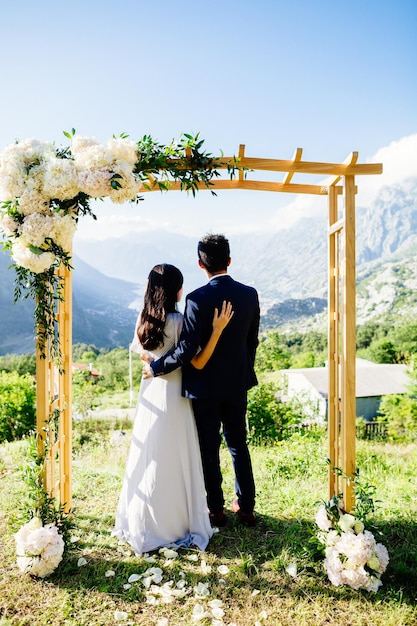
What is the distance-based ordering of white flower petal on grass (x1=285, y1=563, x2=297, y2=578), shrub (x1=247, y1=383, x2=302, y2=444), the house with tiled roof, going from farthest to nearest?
the house with tiled roof < shrub (x1=247, y1=383, x2=302, y2=444) < white flower petal on grass (x1=285, y1=563, x2=297, y2=578)

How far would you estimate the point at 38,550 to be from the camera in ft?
8.56

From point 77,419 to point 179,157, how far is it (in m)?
7.55

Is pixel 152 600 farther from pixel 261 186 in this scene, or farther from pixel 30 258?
pixel 261 186

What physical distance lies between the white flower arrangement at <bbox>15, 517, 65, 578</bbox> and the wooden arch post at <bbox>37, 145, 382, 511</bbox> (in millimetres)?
262

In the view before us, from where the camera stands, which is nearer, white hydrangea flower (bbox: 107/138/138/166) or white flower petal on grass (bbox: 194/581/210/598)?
white flower petal on grass (bbox: 194/581/210/598)

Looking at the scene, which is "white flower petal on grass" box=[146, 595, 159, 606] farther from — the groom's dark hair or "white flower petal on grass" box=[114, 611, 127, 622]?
the groom's dark hair

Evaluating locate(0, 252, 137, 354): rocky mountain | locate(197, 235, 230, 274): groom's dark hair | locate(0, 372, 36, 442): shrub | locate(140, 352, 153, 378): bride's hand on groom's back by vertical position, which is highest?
locate(0, 252, 137, 354): rocky mountain

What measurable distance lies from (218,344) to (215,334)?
0.10m

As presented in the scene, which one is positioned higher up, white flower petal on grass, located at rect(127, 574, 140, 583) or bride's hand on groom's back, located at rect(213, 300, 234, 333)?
bride's hand on groom's back, located at rect(213, 300, 234, 333)

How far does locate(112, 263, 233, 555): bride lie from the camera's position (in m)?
2.88

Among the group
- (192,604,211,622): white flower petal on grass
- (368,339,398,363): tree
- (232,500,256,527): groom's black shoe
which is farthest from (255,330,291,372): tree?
(368,339,398,363): tree

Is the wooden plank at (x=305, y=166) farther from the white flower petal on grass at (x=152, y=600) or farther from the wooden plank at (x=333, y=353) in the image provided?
the white flower petal on grass at (x=152, y=600)

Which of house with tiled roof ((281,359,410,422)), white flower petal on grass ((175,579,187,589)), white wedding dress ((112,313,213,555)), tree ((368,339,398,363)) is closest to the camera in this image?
white flower petal on grass ((175,579,187,589))

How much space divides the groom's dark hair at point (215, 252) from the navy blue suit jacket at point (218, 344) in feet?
0.24
